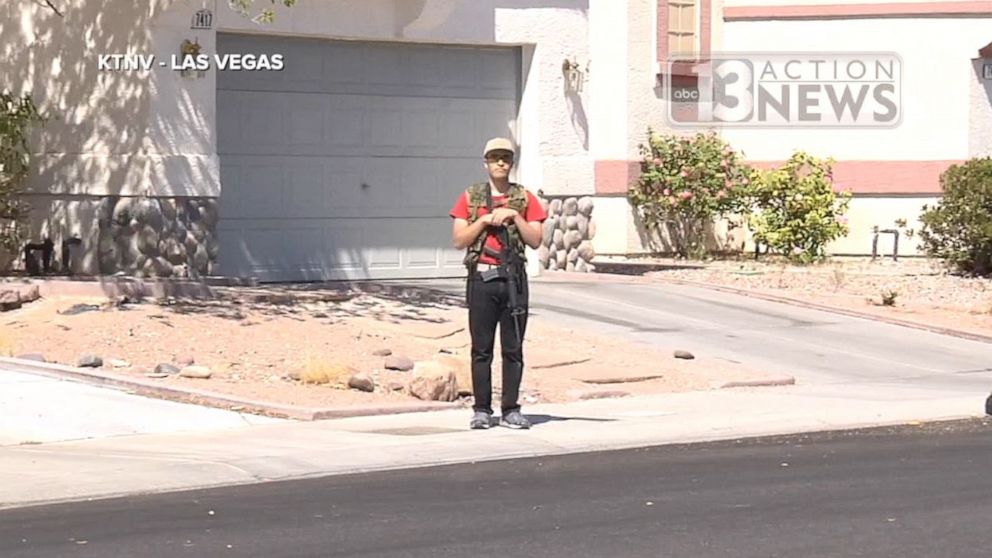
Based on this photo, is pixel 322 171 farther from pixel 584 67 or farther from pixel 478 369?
pixel 478 369

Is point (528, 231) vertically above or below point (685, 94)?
below

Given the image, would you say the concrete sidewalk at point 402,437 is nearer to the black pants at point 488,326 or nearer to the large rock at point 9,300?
the black pants at point 488,326

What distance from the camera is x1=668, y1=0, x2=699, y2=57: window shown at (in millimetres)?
28578

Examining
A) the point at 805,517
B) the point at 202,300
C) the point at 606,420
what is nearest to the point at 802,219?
the point at 202,300

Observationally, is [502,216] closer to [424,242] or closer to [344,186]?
[344,186]

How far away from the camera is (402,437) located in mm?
12594

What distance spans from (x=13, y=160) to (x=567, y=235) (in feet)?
24.6

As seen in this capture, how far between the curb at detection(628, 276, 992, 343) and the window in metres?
6.28

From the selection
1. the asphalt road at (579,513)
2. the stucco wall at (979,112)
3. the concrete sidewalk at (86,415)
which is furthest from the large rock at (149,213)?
the stucco wall at (979,112)

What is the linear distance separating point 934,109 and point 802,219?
368 centimetres

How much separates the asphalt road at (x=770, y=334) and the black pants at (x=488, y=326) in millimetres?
4629

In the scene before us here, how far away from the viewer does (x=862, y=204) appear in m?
29.1

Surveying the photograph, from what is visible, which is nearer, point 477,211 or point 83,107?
point 477,211

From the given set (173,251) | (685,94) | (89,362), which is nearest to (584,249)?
(173,251)
